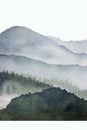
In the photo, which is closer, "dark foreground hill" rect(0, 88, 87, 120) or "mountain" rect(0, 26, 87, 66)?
"dark foreground hill" rect(0, 88, 87, 120)

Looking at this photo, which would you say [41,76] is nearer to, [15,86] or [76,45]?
[15,86]

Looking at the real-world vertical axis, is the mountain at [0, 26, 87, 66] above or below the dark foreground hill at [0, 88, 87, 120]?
above

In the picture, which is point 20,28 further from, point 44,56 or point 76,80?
point 76,80

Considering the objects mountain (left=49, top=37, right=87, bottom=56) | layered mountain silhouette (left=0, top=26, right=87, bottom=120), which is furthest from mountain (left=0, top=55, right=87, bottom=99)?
mountain (left=49, top=37, right=87, bottom=56)

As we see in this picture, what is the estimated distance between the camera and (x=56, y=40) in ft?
9.77

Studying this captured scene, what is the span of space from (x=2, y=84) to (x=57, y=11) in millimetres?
929

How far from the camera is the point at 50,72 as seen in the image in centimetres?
294

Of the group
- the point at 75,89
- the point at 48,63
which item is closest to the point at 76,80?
the point at 75,89

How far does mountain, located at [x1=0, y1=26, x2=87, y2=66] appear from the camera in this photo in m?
2.96

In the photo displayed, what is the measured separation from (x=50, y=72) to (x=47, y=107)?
347 mm

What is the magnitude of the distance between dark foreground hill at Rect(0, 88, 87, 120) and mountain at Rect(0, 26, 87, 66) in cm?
32

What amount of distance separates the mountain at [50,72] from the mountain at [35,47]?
51 millimetres

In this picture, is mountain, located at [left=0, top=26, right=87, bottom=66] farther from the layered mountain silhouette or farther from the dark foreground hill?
the dark foreground hill

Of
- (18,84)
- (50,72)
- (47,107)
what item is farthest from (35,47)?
(47,107)
